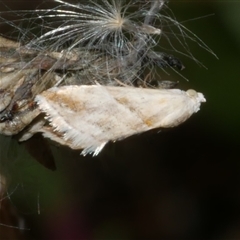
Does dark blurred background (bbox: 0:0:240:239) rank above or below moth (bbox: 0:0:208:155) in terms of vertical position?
below

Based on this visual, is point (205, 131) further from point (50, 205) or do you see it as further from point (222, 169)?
point (50, 205)

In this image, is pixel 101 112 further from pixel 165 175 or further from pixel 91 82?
pixel 165 175

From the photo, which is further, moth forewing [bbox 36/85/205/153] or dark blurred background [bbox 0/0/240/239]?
dark blurred background [bbox 0/0/240/239]

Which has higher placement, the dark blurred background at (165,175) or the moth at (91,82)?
the moth at (91,82)

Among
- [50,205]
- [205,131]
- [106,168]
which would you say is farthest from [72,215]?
[205,131]

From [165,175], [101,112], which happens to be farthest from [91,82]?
[165,175]
